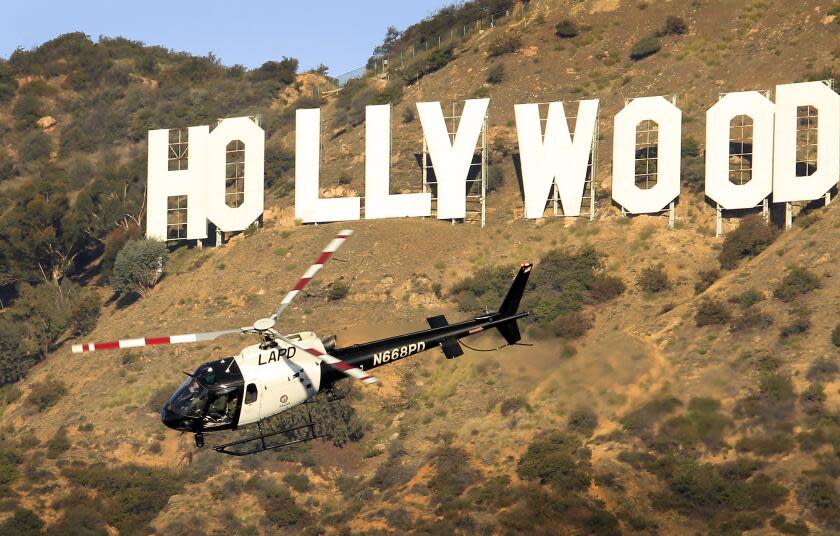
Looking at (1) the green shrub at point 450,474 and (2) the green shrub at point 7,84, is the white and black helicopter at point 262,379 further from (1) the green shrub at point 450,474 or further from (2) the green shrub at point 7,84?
(2) the green shrub at point 7,84

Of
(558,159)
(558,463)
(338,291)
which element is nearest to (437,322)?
(558,463)

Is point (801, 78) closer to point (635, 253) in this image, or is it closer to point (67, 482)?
point (635, 253)

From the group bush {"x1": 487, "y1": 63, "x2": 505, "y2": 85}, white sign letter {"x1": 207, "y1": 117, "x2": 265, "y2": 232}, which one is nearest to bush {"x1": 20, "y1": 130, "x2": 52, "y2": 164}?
white sign letter {"x1": 207, "y1": 117, "x2": 265, "y2": 232}

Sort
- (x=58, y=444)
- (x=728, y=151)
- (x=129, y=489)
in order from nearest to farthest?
(x=129, y=489), (x=58, y=444), (x=728, y=151)

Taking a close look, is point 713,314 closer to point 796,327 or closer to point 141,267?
point 796,327

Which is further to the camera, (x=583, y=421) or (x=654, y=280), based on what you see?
(x=654, y=280)

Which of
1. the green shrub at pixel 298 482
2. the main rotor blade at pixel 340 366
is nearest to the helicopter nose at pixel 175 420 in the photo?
the main rotor blade at pixel 340 366
